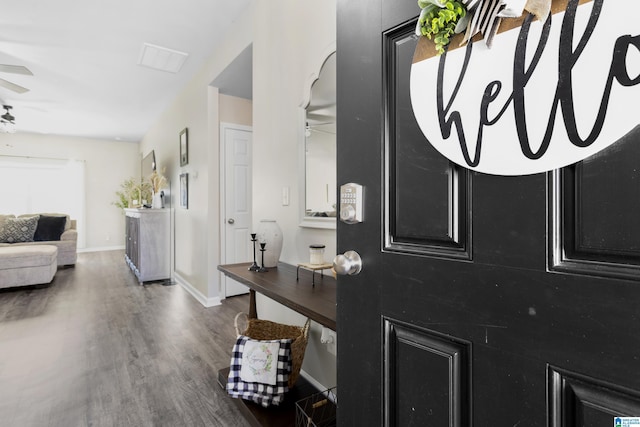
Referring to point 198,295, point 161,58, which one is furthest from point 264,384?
point 161,58

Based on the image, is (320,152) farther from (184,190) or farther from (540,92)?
(184,190)

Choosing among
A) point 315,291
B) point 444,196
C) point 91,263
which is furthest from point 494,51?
point 91,263

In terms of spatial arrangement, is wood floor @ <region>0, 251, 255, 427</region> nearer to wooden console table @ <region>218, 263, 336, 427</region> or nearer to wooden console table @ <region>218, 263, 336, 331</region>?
wooden console table @ <region>218, 263, 336, 427</region>

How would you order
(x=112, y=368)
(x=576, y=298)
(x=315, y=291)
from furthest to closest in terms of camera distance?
(x=112, y=368) → (x=315, y=291) → (x=576, y=298)

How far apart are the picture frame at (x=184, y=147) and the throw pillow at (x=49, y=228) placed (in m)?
3.15

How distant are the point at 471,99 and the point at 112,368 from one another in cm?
269

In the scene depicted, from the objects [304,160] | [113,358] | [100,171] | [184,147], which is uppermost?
[100,171]

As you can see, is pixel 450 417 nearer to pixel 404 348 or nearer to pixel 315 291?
pixel 404 348

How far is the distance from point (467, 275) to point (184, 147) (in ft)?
14.8

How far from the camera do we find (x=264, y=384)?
1.72 m

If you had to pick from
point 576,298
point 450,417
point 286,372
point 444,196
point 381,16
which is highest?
point 381,16

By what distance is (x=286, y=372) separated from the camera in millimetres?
1731

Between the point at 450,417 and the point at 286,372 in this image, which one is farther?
the point at 286,372

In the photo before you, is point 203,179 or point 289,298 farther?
point 203,179
